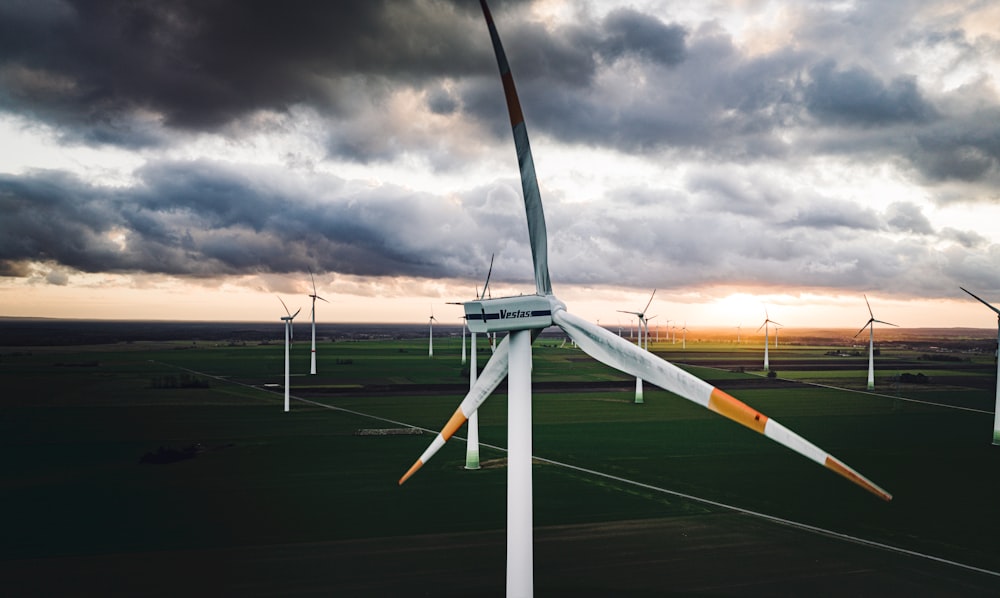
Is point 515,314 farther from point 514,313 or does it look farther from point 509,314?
point 509,314

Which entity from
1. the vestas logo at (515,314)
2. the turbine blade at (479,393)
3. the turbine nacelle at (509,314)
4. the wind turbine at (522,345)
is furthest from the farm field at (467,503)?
the vestas logo at (515,314)

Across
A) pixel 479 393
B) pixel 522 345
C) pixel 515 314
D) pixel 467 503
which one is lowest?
pixel 467 503

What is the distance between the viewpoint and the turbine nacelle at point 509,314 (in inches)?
702

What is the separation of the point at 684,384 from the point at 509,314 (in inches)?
198

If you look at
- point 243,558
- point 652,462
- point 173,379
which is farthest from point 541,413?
point 173,379

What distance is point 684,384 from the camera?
15625mm

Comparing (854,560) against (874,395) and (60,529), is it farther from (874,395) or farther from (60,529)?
(874,395)

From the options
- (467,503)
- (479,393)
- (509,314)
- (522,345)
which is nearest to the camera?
(509,314)

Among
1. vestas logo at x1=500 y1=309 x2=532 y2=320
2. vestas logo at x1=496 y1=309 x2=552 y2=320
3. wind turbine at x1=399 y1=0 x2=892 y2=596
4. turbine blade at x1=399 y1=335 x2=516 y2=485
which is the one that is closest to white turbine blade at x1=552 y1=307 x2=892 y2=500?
wind turbine at x1=399 y1=0 x2=892 y2=596

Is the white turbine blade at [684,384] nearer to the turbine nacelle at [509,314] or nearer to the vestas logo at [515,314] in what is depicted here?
the turbine nacelle at [509,314]

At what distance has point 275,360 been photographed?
18338 cm

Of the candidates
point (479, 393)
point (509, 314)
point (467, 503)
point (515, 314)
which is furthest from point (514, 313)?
point (467, 503)

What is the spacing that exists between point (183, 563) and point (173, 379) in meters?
101

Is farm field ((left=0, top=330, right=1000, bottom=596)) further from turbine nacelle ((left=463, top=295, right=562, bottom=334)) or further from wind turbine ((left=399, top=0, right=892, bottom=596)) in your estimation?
turbine nacelle ((left=463, top=295, right=562, bottom=334))
